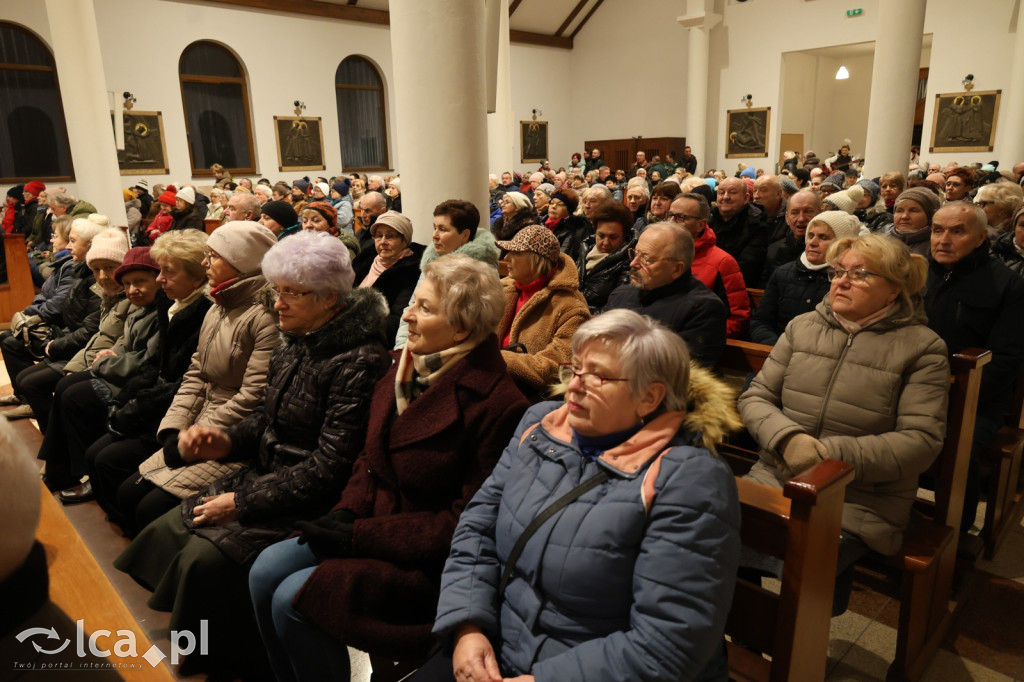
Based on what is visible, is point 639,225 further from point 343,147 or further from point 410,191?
point 343,147

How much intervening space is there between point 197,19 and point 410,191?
545 inches

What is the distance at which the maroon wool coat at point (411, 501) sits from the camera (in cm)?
189

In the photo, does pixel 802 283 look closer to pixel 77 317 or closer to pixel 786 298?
pixel 786 298

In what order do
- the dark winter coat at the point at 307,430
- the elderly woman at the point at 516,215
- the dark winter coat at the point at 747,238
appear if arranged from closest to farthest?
the dark winter coat at the point at 307,430
the dark winter coat at the point at 747,238
the elderly woman at the point at 516,215

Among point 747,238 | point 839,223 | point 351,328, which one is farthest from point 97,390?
point 747,238

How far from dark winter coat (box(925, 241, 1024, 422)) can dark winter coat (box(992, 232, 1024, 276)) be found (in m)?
0.95

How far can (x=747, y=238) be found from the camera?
16.5 feet

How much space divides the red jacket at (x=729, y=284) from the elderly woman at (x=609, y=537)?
2.30 m

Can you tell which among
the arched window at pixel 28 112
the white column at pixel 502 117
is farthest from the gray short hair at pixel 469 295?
the arched window at pixel 28 112

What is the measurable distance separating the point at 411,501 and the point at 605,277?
225cm

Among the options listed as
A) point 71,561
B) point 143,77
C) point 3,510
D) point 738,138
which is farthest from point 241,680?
point 738,138

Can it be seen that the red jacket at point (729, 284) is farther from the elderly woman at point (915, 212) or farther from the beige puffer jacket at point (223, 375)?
the beige puffer jacket at point (223, 375)

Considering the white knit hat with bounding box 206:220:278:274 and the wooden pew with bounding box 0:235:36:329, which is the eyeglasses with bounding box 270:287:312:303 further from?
the wooden pew with bounding box 0:235:36:329

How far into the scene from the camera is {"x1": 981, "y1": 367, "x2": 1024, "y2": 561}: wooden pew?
2.98 m
